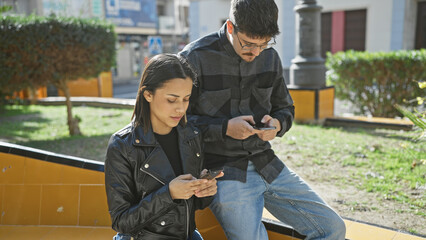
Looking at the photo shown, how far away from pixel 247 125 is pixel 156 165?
52cm

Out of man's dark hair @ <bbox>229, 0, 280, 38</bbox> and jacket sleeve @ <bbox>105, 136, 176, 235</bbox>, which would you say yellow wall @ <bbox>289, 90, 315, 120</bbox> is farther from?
jacket sleeve @ <bbox>105, 136, 176, 235</bbox>

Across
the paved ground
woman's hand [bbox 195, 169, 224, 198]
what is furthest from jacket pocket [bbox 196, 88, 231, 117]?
the paved ground

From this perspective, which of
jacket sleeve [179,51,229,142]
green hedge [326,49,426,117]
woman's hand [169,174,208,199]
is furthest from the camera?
green hedge [326,49,426,117]

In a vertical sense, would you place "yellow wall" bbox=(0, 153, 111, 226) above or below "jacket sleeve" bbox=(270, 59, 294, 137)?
A: below

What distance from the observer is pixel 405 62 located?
22.8 ft

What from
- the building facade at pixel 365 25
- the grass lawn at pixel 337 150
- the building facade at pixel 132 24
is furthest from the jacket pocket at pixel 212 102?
Result: the building facade at pixel 132 24

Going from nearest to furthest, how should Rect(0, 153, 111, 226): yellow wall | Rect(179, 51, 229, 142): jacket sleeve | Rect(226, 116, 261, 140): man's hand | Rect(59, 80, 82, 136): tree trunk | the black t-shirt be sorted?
1. the black t-shirt
2. Rect(226, 116, 261, 140): man's hand
3. Rect(179, 51, 229, 142): jacket sleeve
4. Rect(0, 153, 111, 226): yellow wall
5. Rect(59, 80, 82, 136): tree trunk

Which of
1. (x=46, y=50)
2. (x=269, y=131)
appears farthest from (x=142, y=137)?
(x=46, y=50)

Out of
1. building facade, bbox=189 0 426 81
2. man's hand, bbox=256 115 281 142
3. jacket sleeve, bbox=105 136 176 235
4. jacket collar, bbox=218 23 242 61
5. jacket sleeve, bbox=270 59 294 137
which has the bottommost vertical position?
jacket sleeve, bbox=105 136 176 235

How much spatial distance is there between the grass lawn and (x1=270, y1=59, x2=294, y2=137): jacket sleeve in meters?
1.10

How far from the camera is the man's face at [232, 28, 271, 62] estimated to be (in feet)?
6.76

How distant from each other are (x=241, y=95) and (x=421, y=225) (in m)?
1.65

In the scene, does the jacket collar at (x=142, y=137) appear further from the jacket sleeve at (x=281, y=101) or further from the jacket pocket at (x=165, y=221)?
the jacket sleeve at (x=281, y=101)

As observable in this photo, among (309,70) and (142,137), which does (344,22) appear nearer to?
(309,70)
